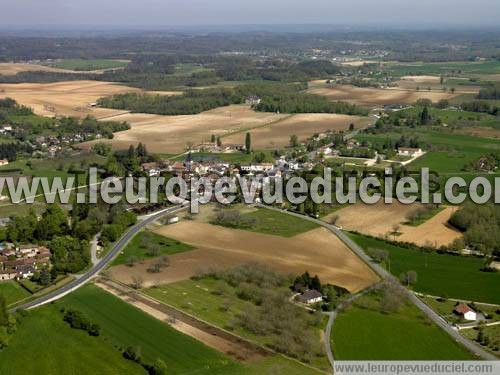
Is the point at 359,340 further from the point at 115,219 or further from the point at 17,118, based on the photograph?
the point at 17,118

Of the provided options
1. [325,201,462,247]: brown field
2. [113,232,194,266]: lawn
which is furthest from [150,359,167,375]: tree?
[325,201,462,247]: brown field

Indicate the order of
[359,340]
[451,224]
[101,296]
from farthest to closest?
[451,224]
[101,296]
[359,340]

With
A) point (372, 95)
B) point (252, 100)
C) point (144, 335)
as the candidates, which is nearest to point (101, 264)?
point (144, 335)

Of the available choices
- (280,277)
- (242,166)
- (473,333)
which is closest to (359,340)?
(473,333)

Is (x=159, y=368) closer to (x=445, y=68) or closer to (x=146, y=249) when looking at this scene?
(x=146, y=249)

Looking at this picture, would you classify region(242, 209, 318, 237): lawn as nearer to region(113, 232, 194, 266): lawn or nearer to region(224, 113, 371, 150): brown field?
region(113, 232, 194, 266): lawn

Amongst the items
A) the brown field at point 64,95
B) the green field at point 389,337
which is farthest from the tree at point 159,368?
the brown field at point 64,95
